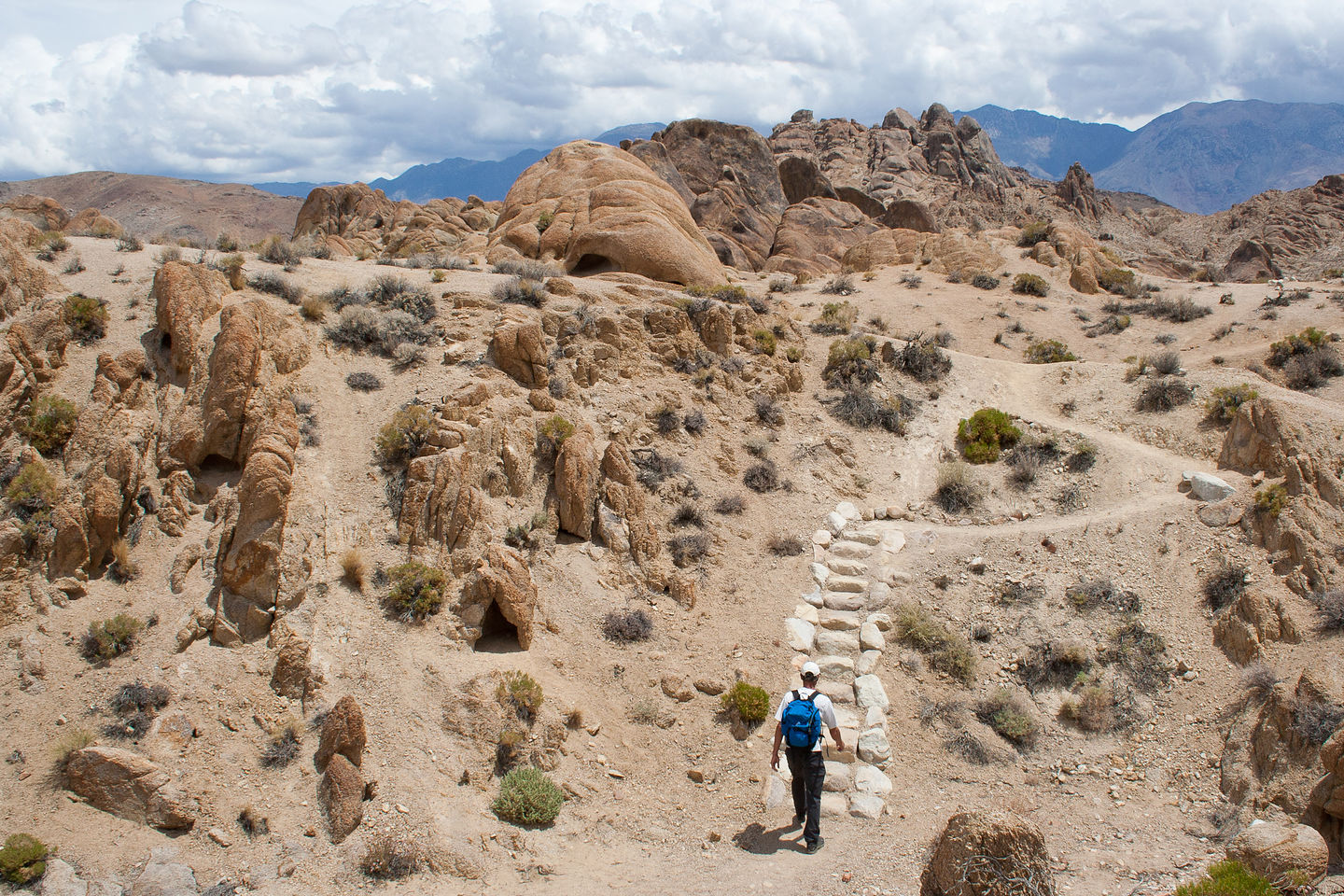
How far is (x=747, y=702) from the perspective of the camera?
384 inches

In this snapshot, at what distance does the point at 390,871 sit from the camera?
6.95 meters

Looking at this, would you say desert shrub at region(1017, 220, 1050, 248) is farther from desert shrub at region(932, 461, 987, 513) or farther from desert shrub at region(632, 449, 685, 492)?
desert shrub at region(632, 449, 685, 492)

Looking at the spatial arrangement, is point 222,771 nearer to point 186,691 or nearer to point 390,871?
point 186,691

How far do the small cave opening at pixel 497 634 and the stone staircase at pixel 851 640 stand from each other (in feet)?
13.1

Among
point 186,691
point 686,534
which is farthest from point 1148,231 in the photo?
point 186,691

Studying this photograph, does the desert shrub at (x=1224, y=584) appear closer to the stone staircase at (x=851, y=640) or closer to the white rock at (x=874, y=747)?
the stone staircase at (x=851, y=640)

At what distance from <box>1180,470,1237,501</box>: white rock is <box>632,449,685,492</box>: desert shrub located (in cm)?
924

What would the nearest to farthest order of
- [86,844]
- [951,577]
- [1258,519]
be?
[86,844] < [1258,519] < [951,577]

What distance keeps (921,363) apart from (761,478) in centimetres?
687

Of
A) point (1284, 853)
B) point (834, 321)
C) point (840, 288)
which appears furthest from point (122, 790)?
point (840, 288)

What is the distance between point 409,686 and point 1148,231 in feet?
223

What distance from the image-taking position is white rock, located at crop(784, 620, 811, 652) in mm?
11070

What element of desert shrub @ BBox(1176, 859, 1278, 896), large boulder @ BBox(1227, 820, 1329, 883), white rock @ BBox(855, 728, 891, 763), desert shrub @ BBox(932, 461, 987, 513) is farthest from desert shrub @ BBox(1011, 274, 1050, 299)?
desert shrub @ BBox(1176, 859, 1278, 896)

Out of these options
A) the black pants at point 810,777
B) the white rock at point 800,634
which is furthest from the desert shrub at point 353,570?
the white rock at point 800,634
